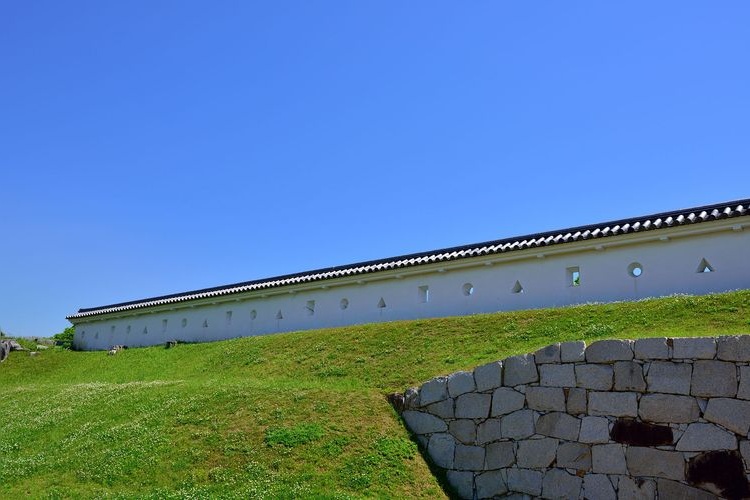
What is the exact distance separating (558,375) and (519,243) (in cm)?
630

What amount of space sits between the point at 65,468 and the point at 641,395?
10956 millimetres

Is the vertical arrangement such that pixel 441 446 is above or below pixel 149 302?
below

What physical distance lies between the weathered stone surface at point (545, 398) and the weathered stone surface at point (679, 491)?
1.84 meters

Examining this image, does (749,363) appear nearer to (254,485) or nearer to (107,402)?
(254,485)

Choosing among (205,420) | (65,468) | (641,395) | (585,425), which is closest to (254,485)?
(205,420)

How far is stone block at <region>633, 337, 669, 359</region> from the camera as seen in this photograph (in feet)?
32.5

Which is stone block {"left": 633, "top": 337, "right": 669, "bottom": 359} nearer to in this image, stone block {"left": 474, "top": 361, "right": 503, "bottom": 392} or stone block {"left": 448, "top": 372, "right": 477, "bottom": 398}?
stone block {"left": 474, "top": 361, "right": 503, "bottom": 392}

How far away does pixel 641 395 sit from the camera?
992 centimetres

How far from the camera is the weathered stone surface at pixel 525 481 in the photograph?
1019 centimetres

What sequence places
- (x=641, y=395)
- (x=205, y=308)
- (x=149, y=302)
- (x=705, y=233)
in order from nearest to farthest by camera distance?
(x=641, y=395), (x=705, y=233), (x=205, y=308), (x=149, y=302)

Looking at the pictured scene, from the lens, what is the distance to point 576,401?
10422 millimetres

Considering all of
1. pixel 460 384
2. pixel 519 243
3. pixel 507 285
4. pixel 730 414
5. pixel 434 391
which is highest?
pixel 519 243

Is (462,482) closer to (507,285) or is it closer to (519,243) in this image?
(507,285)

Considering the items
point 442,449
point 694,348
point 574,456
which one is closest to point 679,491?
point 574,456
